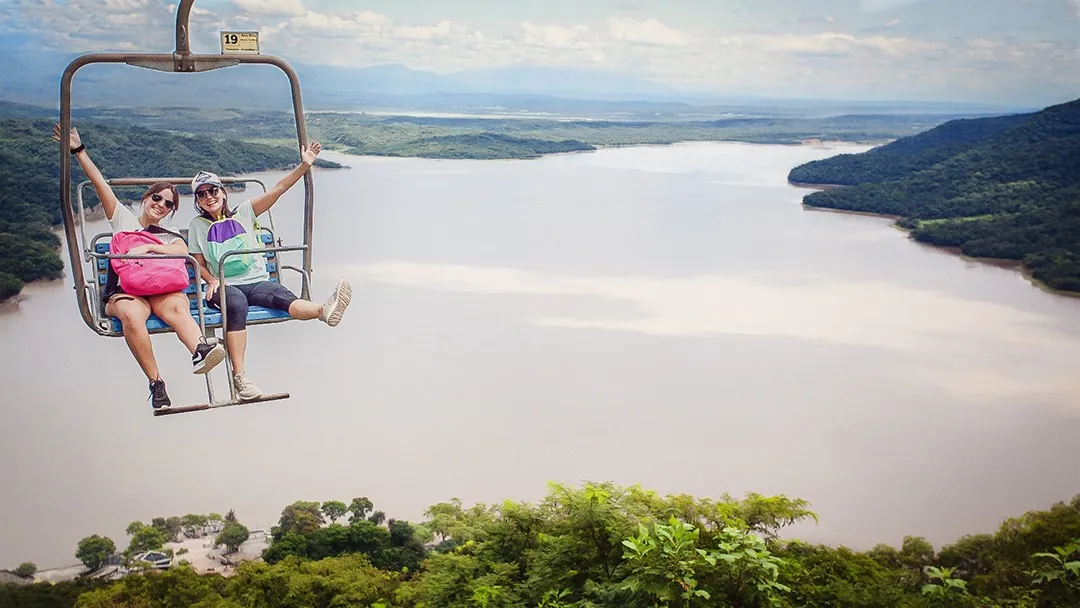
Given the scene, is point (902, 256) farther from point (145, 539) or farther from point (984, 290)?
point (145, 539)

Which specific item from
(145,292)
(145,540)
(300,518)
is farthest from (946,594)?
(145,540)

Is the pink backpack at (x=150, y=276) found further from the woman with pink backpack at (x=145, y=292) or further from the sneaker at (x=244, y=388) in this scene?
the sneaker at (x=244, y=388)

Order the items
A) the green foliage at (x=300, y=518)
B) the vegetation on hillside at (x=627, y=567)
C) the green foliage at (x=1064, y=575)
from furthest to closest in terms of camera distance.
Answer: the green foliage at (x=300, y=518) → the green foliage at (x=1064, y=575) → the vegetation on hillside at (x=627, y=567)

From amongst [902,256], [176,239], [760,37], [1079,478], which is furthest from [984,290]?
[176,239]

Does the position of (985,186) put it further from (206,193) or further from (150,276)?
(150,276)

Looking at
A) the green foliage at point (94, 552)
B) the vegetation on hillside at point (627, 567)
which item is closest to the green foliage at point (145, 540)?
the green foliage at point (94, 552)

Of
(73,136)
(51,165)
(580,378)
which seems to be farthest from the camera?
(580,378)
